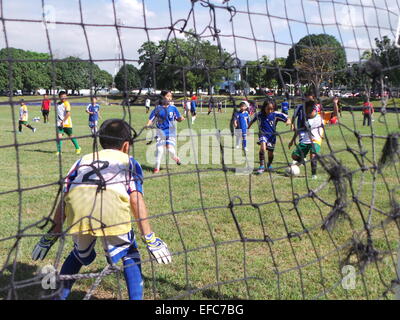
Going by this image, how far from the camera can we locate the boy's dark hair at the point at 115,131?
275cm

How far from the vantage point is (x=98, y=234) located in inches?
102

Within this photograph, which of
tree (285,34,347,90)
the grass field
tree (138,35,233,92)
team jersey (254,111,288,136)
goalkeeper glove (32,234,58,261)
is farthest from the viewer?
team jersey (254,111,288,136)

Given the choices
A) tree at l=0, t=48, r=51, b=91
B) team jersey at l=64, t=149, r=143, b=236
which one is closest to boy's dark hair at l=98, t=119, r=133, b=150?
team jersey at l=64, t=149, r=143, b=236

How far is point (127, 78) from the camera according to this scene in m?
2.67

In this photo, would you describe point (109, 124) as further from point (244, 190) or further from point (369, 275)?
point (244, 190)

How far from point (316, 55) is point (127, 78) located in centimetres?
153

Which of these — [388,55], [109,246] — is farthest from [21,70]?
[388,55]

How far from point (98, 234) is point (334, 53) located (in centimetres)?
230

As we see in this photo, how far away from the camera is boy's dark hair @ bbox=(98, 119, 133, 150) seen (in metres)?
2.75

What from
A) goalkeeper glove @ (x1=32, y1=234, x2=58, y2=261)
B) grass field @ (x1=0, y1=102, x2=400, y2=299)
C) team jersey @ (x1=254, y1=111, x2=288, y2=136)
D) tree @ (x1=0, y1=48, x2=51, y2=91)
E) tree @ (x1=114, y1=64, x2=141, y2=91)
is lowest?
grass field @ (x1=0, y1=102, x2=400, y2=299)

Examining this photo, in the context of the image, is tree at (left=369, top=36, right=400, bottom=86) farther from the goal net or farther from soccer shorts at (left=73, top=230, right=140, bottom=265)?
soccer shorts at (left=73, top=230, right=140, bottom=265)

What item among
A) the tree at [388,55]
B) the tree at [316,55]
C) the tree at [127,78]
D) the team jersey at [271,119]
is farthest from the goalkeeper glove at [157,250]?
the team jersey at [271,119]

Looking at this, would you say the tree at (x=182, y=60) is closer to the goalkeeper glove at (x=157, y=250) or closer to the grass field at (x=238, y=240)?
the grass field at (x=238, y=240)

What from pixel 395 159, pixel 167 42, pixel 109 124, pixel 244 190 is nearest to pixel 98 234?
pixel 109 124
